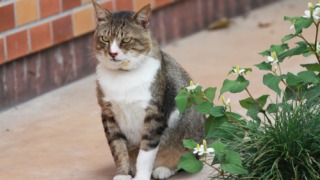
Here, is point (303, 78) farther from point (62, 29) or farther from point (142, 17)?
point (62, 29)

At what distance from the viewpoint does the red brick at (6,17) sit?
24.3 ft

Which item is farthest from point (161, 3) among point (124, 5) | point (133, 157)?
point (133, 157)

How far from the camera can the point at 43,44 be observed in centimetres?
777

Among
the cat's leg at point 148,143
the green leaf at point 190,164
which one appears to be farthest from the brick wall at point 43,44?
the green leaf at point 190,164

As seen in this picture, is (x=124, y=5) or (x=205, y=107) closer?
(x=205, y=107)

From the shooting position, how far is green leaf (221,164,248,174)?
5.42 m

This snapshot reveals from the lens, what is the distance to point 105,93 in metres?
5.96

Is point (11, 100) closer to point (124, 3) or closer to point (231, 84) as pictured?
point (124, 3)

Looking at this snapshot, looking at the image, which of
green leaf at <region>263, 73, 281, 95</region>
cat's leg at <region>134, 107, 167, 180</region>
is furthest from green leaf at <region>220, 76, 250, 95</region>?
cat's leg at <region>134, 107, 167, 180</region>

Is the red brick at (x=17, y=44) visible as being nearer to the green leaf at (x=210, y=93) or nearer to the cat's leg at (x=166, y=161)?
the cat's leg at (x=166, y=161)

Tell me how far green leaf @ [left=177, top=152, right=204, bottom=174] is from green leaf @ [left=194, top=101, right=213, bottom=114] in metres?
0.24

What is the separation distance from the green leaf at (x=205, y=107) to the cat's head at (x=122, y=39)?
472 millimetres

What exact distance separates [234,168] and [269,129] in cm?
39

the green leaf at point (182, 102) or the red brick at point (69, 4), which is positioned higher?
the green leaf at point (182, 102)
